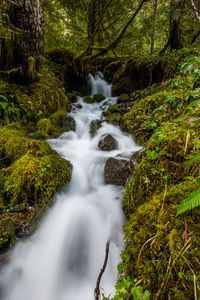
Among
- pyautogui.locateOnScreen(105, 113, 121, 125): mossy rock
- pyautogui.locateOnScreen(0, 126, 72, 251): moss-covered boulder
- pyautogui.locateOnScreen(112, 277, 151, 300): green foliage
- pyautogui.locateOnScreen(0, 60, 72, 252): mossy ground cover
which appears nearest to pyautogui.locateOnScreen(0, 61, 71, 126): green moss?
pyautogui.locateOnScreen(0, 60, 72, 252): mossy ground cover

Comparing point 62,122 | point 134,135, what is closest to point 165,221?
point 134,135

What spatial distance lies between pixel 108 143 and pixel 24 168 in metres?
1.88

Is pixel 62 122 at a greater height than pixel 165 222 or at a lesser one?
lesser

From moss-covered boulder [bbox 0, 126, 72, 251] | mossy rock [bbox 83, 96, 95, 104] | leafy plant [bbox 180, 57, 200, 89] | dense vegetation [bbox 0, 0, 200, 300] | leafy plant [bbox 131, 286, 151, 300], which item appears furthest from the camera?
mossy rock [bbox 83, 96, 95, 104]

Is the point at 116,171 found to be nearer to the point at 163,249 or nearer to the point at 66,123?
the point at 163,249

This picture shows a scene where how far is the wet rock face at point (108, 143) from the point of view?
446cm

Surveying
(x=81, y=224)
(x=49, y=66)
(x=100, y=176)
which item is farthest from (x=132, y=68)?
(x=81, y=224)

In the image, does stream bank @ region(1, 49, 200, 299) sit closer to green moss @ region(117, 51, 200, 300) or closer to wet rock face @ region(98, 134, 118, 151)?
green moss @ region(117, 51, 200, 300)

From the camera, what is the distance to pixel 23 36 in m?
5.29

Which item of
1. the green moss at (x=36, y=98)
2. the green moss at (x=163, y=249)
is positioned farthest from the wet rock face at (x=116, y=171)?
the green moss at (x=36, y=98)

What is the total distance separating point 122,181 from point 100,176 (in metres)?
0.46

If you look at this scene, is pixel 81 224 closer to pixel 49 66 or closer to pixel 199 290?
pixel 199 290

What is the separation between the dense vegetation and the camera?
1.55 metres

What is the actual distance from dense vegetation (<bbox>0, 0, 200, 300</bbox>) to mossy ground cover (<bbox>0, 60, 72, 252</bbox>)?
0.01 meters
